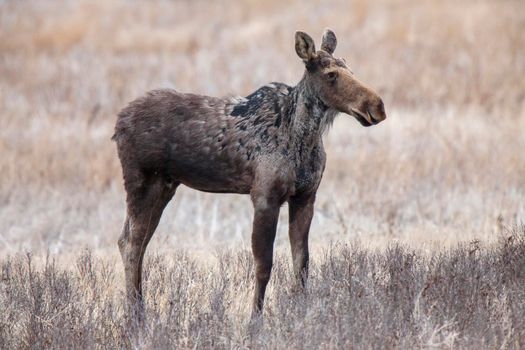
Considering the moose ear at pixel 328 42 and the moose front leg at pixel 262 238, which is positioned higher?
the moose ear at pixel 328 42

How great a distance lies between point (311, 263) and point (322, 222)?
3.15 m

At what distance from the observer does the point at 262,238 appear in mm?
7539

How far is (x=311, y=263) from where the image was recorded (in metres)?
8.91

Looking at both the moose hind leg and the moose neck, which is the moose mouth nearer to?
the moose neck

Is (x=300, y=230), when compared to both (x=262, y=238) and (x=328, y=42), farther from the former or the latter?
(x=328, y=42)

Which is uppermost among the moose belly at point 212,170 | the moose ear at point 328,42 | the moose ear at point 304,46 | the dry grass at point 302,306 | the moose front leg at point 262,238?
the moose ear at point 328,42

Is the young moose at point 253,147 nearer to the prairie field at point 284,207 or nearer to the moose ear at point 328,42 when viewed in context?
Result: the moose ear at point 328,42

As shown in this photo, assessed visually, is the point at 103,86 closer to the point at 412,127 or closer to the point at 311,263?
A: the point at 412,127

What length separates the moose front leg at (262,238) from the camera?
749 cm

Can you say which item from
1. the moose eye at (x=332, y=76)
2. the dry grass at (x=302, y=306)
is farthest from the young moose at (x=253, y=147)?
the dry grass at (x=302, y=306)

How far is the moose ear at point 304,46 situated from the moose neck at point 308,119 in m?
0.19

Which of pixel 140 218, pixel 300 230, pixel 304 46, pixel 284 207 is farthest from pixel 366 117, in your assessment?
pixel 284 207

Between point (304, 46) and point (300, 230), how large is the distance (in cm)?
134

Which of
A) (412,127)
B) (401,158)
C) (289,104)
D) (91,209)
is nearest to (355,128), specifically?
(412,127)
